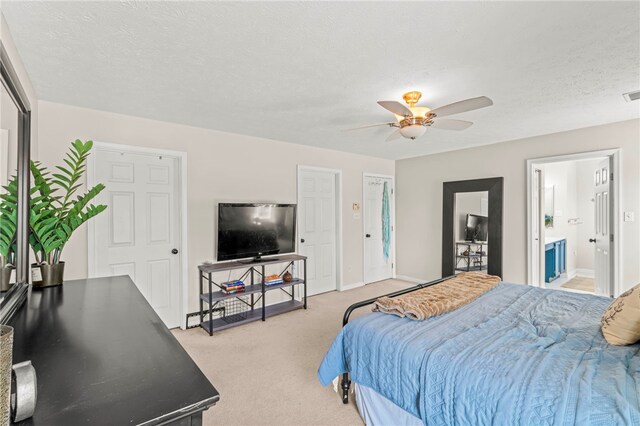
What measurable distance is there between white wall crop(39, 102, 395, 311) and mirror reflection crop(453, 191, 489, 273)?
174cm

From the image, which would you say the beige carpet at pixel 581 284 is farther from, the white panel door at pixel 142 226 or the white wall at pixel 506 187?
the white panel door at pixel 142 226

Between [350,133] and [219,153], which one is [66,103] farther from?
[350,133]

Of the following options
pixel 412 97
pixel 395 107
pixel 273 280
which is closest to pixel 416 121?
pixel 412 97

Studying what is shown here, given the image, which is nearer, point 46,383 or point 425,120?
point 46,383

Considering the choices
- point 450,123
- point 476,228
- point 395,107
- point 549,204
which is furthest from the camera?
point 549,204

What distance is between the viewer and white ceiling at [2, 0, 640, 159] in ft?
5.22

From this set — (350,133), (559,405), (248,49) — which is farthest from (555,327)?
(350,133)

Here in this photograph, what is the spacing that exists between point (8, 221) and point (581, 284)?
7.55 meters

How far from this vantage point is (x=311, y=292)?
4.84m

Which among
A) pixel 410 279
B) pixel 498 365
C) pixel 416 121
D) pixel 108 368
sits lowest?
pixel 410 279

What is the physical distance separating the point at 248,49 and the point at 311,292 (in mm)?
3736

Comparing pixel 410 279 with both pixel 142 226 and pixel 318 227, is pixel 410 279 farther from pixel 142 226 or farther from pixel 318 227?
pixel 142 226

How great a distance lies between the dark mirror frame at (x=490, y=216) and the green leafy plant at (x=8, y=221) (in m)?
5.17

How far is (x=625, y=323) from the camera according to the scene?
159cm
